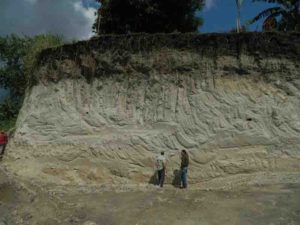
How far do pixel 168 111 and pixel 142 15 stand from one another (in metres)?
10.1

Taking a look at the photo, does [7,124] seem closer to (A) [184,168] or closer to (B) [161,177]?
(B) [161,177]

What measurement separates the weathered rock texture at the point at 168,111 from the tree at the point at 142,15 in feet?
24.6

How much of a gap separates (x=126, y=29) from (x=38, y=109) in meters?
8.79

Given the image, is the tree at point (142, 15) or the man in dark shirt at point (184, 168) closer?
the man in dark shirt at point (184, 168)

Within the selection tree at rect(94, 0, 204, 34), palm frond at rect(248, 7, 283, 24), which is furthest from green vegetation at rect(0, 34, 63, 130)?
palm frond at rect(248, 7, 283, 24)

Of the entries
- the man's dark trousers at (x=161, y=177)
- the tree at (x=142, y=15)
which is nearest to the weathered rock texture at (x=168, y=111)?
Result: the man's dark trousers at (x=161, y=177)

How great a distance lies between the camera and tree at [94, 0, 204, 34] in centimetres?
2562

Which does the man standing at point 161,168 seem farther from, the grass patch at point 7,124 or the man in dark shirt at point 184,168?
the grass patch at point 7,124

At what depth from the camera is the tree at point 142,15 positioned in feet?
84.1

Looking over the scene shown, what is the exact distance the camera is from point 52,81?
63.4ft

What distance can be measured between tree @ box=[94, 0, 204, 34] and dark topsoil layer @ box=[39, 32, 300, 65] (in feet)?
23.3

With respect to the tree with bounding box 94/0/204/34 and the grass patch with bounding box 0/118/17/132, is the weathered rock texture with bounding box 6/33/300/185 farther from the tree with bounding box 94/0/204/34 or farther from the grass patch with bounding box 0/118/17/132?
the grass patch with bounding box 0/118/17/132

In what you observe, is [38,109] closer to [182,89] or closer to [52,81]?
[52,81]

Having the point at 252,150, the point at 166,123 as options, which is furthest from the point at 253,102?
the point at 166,123
